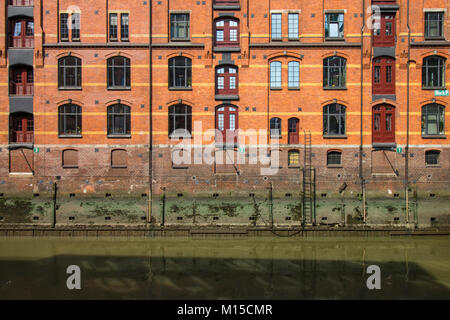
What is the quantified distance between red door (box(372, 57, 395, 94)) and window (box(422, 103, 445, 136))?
98.1 inches

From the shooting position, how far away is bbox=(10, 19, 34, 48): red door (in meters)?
22.0

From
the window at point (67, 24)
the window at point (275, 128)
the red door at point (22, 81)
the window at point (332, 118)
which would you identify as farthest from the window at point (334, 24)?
the red door at point (22, 81)

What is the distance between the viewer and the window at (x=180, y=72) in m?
21.9

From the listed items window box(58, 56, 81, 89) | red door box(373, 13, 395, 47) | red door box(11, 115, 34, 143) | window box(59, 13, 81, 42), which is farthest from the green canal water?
window box(59, 13, 81, 42)

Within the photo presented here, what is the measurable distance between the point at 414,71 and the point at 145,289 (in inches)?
781

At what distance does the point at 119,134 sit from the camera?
862 inches

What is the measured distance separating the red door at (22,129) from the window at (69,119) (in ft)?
6.56

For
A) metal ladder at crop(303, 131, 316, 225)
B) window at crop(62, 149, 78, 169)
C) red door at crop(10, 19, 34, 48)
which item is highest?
red door at crop(10, 19, 34, 48)

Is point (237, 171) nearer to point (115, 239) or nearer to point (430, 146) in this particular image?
point (115, 239)

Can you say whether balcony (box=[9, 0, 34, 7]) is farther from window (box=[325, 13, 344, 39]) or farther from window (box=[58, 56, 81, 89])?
window (box=[325, 13, 344, 39])

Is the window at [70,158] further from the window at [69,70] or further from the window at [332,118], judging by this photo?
the window at [332,118]

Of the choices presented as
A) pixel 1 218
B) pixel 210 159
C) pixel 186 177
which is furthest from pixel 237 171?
pixel 1 218

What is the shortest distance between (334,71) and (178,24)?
10067 mm

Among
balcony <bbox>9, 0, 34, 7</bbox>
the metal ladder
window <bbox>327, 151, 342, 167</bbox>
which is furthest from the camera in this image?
window <bbox>327, 151, 342, 167</bbox>
